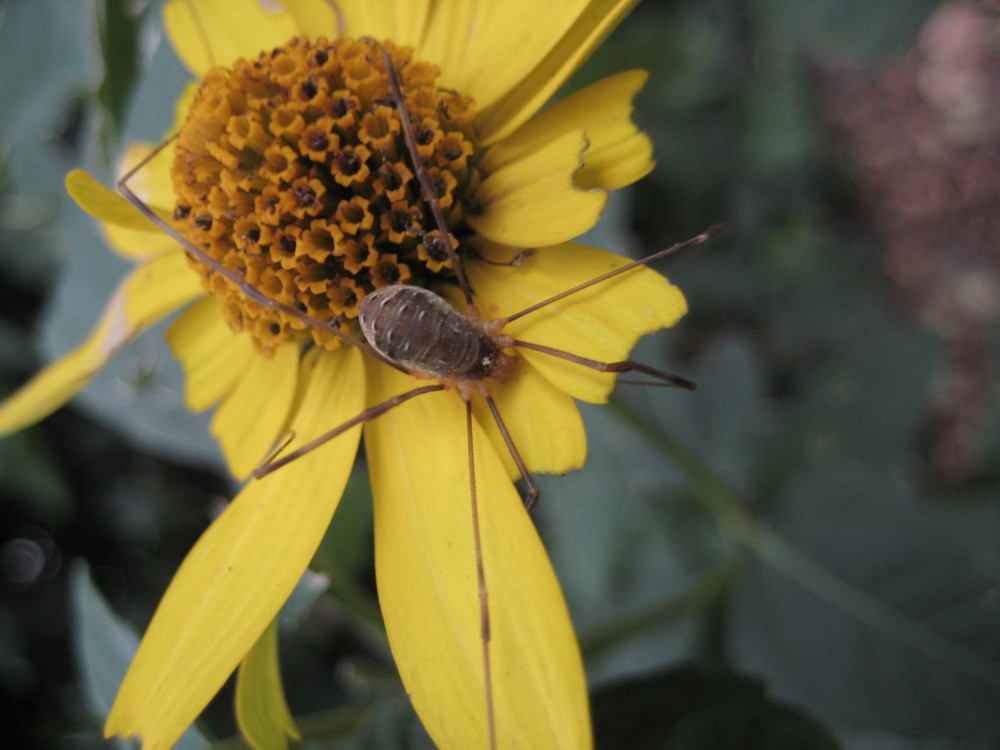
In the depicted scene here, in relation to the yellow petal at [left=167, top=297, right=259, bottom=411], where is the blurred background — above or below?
below

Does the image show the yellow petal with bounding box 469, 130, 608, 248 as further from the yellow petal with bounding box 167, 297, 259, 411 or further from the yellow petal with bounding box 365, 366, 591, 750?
the yellow petal with bounding box 167, 297, 259, 411

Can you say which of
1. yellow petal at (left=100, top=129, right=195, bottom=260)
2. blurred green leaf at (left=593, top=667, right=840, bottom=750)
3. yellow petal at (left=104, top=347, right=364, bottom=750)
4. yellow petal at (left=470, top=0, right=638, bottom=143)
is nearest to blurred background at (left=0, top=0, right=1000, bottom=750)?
blurred green leaf at (left=593, top=667, right=840, bottom=750)

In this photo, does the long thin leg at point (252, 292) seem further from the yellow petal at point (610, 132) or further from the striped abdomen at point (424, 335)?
the yellow petal at point (610, 132)

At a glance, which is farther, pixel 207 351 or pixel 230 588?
pixel 207 351

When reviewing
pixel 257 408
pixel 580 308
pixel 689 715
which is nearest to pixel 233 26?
pixel 257 408

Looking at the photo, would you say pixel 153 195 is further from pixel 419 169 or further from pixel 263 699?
pixel 263 699

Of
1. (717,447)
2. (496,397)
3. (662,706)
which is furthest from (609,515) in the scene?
(496,397)

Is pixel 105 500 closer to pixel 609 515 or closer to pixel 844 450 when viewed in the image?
pixel 609 515

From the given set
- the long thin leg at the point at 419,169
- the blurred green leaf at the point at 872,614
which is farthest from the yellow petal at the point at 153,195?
the blurred green leaf at the point at 872,614

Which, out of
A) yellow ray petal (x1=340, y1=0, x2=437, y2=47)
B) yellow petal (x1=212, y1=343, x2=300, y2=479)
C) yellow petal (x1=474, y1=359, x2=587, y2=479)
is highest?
yellow ray petal (x1=340, y1=0, x2=437, y2=47)
